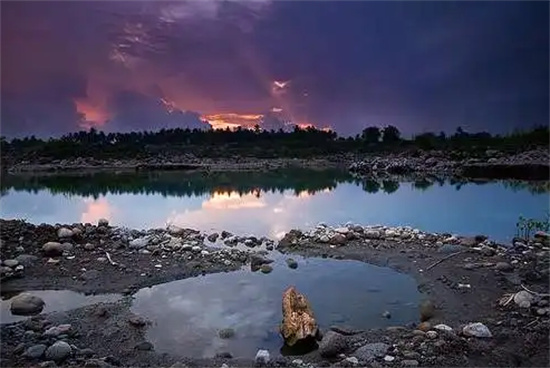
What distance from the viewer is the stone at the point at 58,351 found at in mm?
6215

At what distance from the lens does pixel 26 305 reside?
827 cm

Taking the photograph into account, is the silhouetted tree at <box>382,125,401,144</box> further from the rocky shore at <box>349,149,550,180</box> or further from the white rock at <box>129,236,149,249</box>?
the white rock at <box>129,236,149,249</box>

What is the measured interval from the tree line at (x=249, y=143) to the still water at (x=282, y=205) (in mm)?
31082

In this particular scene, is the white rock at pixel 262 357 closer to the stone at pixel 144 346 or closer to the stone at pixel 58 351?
the stone at pixel 144 346

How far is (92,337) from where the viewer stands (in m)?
7.09

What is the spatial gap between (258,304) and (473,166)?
3891 centimetres

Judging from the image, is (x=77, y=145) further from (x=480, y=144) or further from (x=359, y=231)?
(x=359, y=231)

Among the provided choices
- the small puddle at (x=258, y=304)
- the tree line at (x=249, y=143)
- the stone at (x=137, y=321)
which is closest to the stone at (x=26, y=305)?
the small puddle at (x=258, y=304)

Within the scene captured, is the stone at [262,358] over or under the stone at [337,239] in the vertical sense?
under

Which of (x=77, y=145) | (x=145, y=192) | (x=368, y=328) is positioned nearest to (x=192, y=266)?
(x=368, y=328)

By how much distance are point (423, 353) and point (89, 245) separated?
A: 27.2 ft

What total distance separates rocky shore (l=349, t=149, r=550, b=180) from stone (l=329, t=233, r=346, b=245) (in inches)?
965

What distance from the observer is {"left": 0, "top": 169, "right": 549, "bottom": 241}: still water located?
17.1m

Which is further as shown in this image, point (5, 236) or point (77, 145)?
point (77, 145)
